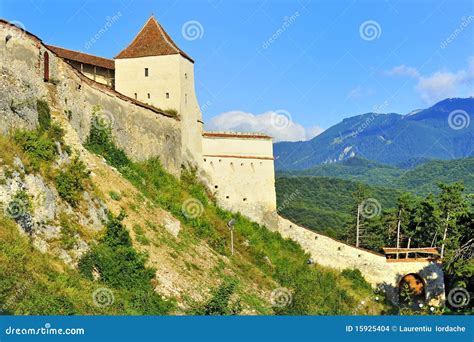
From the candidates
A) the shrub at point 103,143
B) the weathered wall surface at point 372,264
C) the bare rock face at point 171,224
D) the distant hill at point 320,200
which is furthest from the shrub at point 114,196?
the distant hill at point 320,200

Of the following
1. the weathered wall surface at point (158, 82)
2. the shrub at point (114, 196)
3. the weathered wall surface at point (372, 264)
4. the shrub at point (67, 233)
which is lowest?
the weathered wall surface at point (372, 264)

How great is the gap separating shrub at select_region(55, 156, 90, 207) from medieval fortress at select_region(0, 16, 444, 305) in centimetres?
602

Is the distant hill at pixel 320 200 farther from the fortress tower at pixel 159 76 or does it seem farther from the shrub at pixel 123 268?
the shrub at pixel 123 268

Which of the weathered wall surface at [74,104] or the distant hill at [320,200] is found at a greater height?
the weathered wall surface at [74,104]

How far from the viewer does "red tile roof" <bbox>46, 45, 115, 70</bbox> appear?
126 feet

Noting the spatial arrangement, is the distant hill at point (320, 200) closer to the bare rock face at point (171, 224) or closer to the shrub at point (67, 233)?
the bare rock face at point (171, 224)

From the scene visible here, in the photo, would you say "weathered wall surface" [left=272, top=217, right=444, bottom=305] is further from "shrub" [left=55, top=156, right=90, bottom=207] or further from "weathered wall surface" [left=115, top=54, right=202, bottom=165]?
"shrub" [left=55, top=156, right=90, bottom=207]

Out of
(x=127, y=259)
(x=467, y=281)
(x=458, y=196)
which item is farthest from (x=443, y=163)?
(x=127, y=259)

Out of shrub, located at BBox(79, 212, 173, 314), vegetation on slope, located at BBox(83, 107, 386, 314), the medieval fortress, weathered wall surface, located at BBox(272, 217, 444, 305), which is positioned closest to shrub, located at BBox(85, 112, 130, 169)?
vegetation on slope, located at BBox(83, 107, 386, 314)

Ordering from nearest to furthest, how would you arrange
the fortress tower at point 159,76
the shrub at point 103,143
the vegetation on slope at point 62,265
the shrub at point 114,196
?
the vegetation on slope at point 62,265 < the shrub at point 114,196 < the shrub at point 103,143 < the fortress tower at point 159,76

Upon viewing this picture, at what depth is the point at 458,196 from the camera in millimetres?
41375

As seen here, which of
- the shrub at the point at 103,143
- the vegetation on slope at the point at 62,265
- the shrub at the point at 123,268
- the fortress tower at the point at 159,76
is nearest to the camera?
the vegetation on slope at the point at 62,265

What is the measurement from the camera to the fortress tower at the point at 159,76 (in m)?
38.2

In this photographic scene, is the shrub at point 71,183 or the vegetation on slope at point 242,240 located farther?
the vegetation on slope at point 242,240
